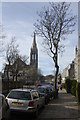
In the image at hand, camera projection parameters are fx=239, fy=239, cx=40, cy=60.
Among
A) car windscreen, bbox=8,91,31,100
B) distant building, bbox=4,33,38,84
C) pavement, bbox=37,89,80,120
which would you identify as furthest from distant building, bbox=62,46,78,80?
car windscreen, bbox=8,91,31,100

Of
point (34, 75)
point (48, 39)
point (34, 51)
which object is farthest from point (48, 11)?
point (34, 51)

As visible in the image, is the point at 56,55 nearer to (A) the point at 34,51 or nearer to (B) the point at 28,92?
(B) the point at 28,92

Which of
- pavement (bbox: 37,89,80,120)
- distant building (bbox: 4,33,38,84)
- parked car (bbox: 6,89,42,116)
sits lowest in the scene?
pavement (bbox: 37,89,80,120)

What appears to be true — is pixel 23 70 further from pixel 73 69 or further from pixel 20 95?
pixel 20 95

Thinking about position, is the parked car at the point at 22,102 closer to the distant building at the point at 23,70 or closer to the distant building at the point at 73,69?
the distant building at the point at 23,70

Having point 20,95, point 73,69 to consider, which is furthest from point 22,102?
point 73,69

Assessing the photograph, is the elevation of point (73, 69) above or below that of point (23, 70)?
above

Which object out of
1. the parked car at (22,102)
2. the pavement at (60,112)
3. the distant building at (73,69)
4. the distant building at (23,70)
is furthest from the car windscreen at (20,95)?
the distant building at (73,69)

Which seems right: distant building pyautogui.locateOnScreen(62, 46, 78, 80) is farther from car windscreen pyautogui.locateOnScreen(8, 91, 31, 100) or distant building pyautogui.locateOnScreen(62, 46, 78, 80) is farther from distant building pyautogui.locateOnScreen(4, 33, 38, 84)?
car windscreen pyautogui.locateOnScreen(8, 91, 31, 100)

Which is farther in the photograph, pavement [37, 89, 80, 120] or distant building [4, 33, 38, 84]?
distant building [4, 33, 38, 84]

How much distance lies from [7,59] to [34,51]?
188 ft

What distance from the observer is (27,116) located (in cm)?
1330

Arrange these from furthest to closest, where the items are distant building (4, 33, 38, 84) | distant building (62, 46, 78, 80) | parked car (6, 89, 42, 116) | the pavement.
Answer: distant building (62, 46, 78, 80) → distant building (4, 33, 38, 84) → the pavement → parked car (6, 89, 42, 116)

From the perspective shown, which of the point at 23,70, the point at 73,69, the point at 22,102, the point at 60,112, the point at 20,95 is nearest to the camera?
the point at 22,102
